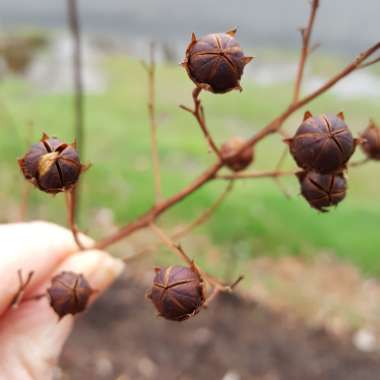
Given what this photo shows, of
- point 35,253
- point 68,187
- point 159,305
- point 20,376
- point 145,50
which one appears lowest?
point 145,50

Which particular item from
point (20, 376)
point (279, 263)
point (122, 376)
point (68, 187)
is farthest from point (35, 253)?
point (279, 263)

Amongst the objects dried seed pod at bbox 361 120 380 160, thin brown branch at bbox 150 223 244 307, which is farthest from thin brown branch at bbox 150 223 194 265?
dried seed pod at bbox 361 120 380 160

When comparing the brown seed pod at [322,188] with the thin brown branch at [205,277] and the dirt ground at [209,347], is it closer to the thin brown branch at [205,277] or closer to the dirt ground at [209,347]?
the thin brown branch at [205,277]

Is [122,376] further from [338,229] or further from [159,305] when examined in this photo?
[159,305]

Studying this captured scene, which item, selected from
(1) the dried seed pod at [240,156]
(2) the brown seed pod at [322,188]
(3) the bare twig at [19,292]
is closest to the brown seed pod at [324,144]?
(2) the brown seed pod at [322,188]

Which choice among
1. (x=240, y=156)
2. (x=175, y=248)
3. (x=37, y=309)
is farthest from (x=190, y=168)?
(x=175, y=248)

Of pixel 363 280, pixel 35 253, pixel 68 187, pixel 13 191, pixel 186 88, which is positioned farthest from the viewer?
pixel 186 88

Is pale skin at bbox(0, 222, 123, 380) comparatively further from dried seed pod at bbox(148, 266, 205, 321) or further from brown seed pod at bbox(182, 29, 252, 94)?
brown seed pod at bbox(182, 29, 252, 94)

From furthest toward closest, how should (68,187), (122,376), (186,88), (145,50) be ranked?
(145,50) → (186,88) → (122,376) → (68,187)
